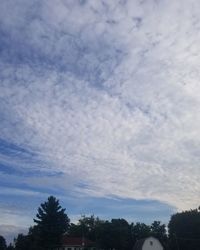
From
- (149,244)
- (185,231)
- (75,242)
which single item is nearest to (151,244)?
(149,244)

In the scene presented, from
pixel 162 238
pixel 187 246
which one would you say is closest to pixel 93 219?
pixel 162 238

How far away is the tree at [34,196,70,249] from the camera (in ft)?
267

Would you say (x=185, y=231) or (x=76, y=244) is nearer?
(x=185, y=231)

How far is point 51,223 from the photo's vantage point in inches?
3265

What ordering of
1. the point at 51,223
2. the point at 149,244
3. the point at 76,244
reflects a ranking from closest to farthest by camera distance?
1. the point at 51,223
2. the point at 149,244
3. the point at 76,244

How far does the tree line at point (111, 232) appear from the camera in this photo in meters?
81.9

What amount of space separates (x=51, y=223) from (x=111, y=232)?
1098 inches

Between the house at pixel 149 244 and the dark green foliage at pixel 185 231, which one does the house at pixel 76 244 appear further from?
the dark green foliage at pixel 185 231

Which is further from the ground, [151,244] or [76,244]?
[76,244]

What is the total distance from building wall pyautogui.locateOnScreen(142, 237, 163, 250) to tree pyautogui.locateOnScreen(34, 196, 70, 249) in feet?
81.0

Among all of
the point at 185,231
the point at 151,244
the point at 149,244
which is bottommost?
the point at 149,244

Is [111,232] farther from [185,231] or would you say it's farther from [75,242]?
[185,231]

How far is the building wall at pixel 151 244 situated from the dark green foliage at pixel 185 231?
3759mm

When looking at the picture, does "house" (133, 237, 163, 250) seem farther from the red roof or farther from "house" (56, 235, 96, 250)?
the red roof
